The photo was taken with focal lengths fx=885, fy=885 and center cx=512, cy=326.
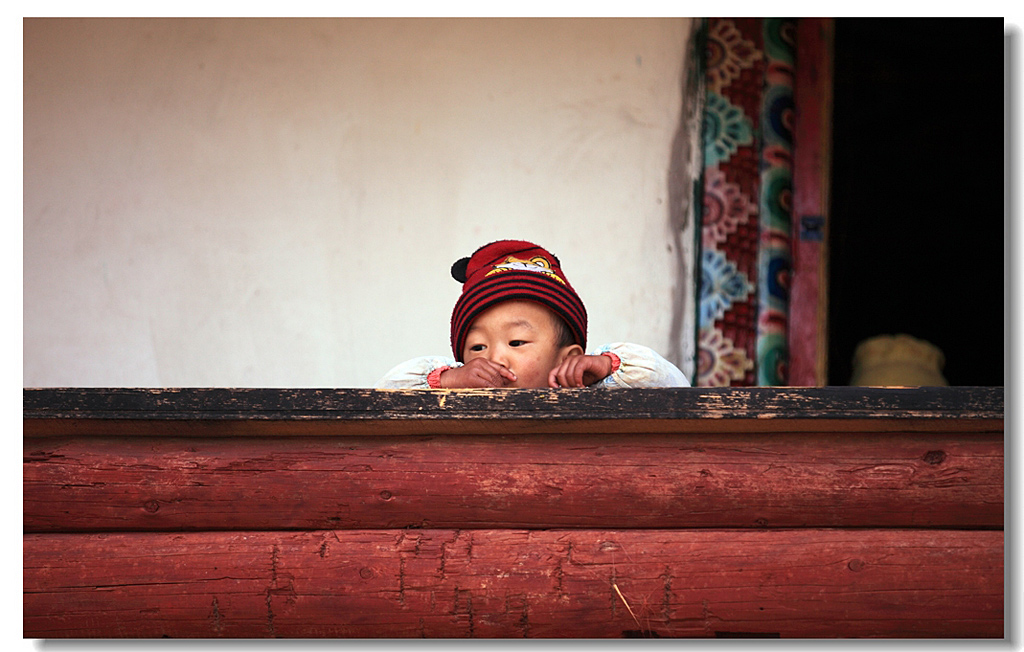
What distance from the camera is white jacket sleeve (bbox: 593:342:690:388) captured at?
6.37 ft

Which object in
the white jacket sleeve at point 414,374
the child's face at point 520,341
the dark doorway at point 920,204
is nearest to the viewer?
the child's face at point 520,341

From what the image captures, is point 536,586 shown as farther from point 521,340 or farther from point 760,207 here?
point 760,207

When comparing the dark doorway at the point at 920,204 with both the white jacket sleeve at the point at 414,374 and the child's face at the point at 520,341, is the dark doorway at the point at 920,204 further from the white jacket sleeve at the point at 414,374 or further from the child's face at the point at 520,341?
the white jacket sleeve at the point at 414,374

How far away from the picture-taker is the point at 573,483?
57.1 inches

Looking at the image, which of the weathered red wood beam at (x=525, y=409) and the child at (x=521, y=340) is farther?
the child at (x=521, y=340)

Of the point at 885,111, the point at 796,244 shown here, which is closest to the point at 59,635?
the point at 796,244

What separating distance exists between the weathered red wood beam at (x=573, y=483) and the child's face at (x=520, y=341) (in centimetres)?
57

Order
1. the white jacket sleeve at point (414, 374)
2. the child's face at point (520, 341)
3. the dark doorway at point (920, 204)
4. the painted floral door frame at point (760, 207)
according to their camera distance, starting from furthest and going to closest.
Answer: the dark doorway at point (920, 204)
the painted floral door frame at point (760, 207)
the white jacket sleeve at point (414, 374)
the child's face at point (520, 341)

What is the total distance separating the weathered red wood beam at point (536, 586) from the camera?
4.66 feet

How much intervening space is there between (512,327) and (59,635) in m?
1.10

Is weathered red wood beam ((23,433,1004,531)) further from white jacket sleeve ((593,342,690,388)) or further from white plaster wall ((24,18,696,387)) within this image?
white plaster wall ((24,18,696,387))

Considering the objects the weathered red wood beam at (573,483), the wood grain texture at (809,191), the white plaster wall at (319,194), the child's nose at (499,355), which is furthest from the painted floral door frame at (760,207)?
the weathered red wood beam at (573,483)

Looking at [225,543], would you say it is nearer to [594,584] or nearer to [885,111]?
[594,584]

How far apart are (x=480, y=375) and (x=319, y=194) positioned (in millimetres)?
1467
